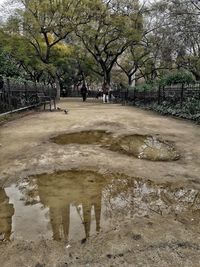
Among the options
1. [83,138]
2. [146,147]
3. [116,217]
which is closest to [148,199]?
[116,217]

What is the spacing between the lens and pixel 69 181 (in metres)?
4.49

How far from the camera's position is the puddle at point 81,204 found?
3.15m

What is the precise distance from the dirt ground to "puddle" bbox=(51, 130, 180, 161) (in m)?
0.26

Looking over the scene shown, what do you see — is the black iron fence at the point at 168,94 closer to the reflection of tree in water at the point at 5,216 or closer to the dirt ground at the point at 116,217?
the dirt ground at the point at 116,217

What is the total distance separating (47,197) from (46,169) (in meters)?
1.19

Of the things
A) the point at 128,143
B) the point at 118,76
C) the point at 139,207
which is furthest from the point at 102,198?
the point at 118,76

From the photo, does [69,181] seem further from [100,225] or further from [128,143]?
[128,143]

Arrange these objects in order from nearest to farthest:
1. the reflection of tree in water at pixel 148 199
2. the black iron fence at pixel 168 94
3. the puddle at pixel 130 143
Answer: the reflection of tree in water at pixel 148 199
the puddle at pixel 130 143
the black iron fence at pixel 168 94

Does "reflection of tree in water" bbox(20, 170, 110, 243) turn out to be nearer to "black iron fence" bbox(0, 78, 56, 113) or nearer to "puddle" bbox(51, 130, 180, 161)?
"puddle" bbox(51, 130, 180, 161)

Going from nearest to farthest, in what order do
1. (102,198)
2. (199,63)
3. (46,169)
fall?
1. (102,198)
2. (46,169)
3. (199,63)

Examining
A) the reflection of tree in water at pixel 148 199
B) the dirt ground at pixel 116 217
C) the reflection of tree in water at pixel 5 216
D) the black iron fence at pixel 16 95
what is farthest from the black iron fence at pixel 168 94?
the reflection of tree in water at pixel 5 216

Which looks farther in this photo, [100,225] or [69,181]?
[69,181]

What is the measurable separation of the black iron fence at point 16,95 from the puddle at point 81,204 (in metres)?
7.56

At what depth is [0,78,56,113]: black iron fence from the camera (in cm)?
1155
